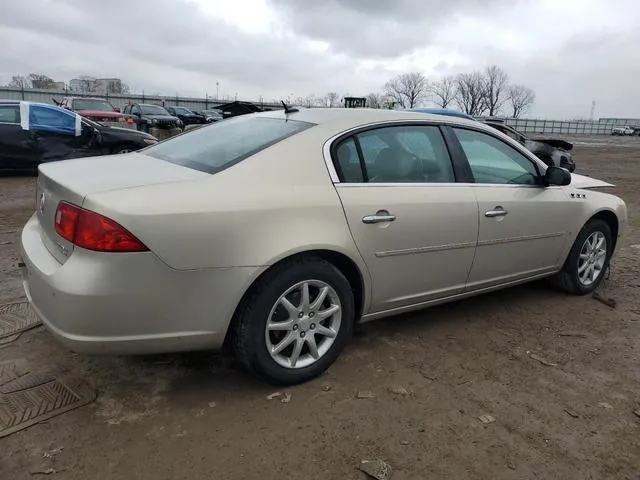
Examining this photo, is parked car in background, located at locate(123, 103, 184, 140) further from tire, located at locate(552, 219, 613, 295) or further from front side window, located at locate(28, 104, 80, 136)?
tire, located at locate(552, 219, 613, 295)

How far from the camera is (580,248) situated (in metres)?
4.44

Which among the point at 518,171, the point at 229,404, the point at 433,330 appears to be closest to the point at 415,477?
the point at 229,404

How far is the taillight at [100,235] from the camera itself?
2.37 metres

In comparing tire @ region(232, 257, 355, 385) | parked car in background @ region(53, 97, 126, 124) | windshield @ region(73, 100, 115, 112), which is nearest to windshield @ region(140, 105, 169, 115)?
windshield @ region(73, 100, 115, 112)

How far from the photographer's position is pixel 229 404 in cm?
279

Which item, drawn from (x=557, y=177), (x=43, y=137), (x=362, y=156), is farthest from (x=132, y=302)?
(x=43, y=137)

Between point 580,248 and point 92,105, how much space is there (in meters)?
18.3

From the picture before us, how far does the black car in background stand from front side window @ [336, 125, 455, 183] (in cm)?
858

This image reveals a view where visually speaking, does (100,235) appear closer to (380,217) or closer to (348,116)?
(380,217)

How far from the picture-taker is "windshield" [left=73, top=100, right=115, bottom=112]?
1850 cm

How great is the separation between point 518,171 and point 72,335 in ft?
10.4

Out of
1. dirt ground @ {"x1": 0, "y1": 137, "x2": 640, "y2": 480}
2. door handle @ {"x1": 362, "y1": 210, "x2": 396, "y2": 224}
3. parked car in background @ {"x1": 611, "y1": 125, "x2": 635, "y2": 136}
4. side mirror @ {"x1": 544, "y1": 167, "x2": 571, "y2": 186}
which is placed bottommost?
dirt ground @ {"x1": 0, "y1": 137, "x2": 640, "y2": 480}

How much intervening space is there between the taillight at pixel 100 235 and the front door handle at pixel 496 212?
2.25 metres

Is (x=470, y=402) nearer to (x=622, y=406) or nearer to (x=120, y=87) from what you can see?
(x=622, y=406)
